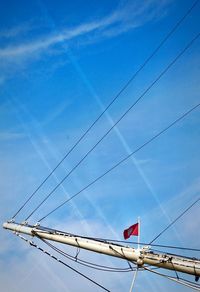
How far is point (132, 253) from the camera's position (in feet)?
65.6

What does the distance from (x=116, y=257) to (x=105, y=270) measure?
103cm

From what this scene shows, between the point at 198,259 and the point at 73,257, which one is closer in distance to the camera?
the point at 198,259

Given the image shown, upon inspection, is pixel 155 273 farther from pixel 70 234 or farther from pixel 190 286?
pixel 70 234

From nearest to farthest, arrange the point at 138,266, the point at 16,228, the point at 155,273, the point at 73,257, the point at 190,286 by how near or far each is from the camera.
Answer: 1. the point at 190,286
2. the point at 155,273
3. the point at 138,266
4. the point at 73,257
5. the point at 16,228

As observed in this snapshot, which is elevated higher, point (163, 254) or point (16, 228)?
point (16, 228)

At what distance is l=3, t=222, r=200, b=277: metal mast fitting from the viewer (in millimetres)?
18594

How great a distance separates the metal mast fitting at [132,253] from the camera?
61.0ft

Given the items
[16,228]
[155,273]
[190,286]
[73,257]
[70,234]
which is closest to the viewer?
[190,286]

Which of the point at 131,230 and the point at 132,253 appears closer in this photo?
the point at 132,253

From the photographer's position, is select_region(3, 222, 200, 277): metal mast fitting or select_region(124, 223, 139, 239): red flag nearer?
select_region(3, 222, 200, 277): metal mast fitting

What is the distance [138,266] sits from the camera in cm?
1989

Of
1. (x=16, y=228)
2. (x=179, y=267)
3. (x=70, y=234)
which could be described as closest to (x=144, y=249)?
(x=179, y=267)

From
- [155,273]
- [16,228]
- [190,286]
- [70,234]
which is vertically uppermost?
[16,228]

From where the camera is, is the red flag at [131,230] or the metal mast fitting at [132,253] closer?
the metal mast fitting at [132,253]
